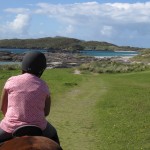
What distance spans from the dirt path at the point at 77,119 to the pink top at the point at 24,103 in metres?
5.18

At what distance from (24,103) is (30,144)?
0.94 metres

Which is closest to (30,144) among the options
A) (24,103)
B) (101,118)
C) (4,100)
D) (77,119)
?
(24,103)

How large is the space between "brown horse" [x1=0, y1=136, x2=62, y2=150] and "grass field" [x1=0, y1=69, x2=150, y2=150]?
19.1ft

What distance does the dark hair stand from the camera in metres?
5.17

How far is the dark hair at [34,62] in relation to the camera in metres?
5.17

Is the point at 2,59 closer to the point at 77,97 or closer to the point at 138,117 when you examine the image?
the point at 77,97

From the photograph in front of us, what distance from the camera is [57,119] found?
48.0 ft

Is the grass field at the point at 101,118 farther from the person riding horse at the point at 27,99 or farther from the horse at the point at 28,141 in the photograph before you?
the horse at the point at 28,141

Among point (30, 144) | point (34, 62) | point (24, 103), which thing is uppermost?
point (34, 62)

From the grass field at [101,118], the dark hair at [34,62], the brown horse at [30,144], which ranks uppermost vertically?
the dark hair at [34,62]

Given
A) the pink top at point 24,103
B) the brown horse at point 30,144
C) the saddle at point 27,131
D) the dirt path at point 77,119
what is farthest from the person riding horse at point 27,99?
the dirt path at point 77,119

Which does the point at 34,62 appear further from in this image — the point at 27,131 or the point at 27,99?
the point at 27,131

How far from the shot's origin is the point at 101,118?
1488 centimetres

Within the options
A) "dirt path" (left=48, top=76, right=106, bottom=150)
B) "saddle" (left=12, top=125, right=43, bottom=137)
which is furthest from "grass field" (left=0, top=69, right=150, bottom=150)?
"saddle" (left=12, top=125, right=43, bottom=137)
